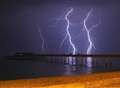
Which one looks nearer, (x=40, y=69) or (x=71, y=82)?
(x=71, y=82)

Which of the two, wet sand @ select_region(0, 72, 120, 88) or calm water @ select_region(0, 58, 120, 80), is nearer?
wet sand @ select_region(0, 72, 120, 88)

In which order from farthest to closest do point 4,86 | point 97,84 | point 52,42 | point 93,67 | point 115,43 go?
point 93,67 < point 115,43 < point 52,42 < point 97,84 < point 4,86

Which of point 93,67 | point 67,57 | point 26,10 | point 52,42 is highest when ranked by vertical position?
point 26,10

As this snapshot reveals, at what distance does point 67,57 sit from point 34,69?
1.06ft

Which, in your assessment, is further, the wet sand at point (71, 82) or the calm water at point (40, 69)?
the calm water at point (40, 69)

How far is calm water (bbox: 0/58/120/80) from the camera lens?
151 centimetres

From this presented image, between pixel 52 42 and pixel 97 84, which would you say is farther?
pixel 52 42

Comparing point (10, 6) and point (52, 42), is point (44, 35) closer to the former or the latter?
point (52, 42)

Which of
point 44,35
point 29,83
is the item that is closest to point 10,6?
point 44,35

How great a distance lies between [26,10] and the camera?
1442 millimetres

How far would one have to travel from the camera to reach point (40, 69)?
184 centimetres

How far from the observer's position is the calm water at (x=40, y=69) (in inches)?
59.5

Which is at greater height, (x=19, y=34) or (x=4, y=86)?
(x=19, y=34)

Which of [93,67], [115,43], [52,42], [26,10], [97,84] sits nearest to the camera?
[97,84]
